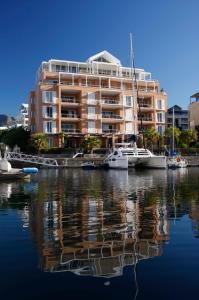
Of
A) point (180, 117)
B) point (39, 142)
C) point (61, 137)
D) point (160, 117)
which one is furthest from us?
point (180, 117)

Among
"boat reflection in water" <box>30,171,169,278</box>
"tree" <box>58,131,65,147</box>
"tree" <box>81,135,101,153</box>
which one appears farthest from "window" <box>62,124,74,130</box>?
"boat reflection in water" <box>30,171,169,278</box>

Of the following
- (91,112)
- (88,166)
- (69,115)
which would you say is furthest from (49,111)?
(88,166)

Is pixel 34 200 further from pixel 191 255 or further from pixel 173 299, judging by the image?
pixel 173 299

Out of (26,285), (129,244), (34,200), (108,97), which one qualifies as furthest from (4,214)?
(108,97)

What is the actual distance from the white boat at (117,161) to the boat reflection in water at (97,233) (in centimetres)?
3874

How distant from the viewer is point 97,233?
1245 centimetres

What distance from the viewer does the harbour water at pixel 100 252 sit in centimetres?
738

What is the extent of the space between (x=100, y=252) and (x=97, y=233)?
8.11 feet

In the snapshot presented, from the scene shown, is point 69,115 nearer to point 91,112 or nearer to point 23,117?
point 91,112

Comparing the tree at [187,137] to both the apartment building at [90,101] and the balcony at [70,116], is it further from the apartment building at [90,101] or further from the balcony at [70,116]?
the balcony at [70,116]

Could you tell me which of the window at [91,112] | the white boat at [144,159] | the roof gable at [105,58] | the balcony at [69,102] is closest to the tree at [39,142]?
the balcony at [69,102]

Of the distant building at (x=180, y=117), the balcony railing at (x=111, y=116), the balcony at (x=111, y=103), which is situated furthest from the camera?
the distant building at (x=180, y=117)

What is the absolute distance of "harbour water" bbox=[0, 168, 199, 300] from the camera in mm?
7379

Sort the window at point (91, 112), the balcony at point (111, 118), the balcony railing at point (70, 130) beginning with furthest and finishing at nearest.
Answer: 1. the balcony at point (111, 118)
2. the window at point (91, 112)
3. the balcony railing at point (70, 130)
